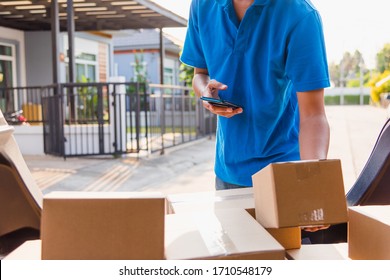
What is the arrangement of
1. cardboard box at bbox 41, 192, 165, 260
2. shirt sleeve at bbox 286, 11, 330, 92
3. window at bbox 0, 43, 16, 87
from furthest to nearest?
window at bbox 0, 43, 16, 87 → shirt sleeve at bbox 286, 11, 330, 92 → cardboard box at bbox 41, 192, 165, 260

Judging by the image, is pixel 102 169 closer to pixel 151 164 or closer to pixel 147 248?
pixel 151 164

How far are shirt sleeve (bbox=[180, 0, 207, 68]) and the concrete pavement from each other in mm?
3818

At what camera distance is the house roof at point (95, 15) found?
11.5 metres

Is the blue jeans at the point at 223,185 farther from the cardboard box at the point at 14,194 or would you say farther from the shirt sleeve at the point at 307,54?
the cardboard box at the point at 14,194

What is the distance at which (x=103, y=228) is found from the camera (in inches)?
46.9

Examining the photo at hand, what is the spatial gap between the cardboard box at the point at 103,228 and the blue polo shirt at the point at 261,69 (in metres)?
0.76

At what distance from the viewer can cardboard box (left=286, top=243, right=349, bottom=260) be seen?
1.46m

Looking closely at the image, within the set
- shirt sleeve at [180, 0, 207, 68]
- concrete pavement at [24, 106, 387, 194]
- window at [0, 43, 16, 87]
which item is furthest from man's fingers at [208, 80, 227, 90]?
window at [0, 43, 16, 87]

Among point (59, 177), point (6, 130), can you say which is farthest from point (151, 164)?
point (6, 130)

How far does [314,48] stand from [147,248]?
0.88 m

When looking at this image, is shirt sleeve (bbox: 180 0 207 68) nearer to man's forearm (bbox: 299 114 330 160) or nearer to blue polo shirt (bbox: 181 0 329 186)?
blue polo shirt (bbox: 181 0 329 186)

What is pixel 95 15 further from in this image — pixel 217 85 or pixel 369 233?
pixel 369 233

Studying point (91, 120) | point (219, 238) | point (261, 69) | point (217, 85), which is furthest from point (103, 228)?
point (91, 120)

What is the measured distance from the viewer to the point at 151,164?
8.99m
